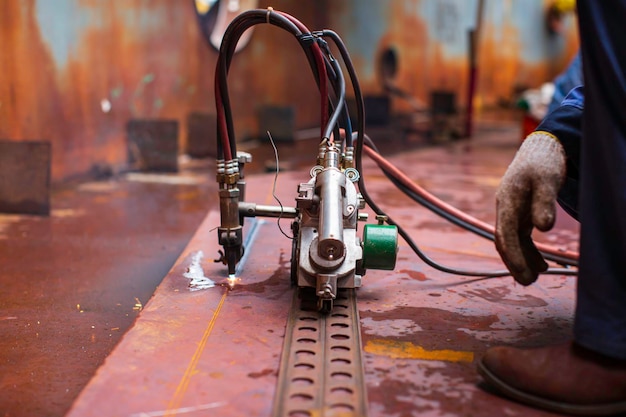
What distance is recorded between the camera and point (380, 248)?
177cm

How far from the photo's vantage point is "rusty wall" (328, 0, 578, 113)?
30.6ft

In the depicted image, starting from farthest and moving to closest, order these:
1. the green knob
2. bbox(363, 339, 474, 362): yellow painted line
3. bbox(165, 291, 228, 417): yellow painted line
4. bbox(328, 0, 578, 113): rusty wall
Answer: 1. bbox(328, 0, 578, 113): rusty wall
2. the green knob
3. bbox(363, 339, 474, 362): yellow painted line
4. bbox(165, 291, 228, 417): yellow painted line

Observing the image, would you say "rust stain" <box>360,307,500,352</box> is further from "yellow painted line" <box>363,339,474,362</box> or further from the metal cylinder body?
the metal cylinder body

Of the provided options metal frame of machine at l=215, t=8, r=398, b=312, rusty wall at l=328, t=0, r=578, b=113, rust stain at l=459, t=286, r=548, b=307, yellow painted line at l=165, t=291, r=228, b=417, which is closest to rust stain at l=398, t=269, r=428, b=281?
rust stain at l=459, t=286, r=548, b=307

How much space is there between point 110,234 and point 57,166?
1.48 meters

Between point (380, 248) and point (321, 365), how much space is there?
48 cm

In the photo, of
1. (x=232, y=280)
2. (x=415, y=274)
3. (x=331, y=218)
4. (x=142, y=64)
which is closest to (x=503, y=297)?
(x=415, y=274)

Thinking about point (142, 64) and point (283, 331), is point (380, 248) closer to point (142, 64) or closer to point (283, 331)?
point (283, 331)

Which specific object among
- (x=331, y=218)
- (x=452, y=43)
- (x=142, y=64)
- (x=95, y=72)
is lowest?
(x=331, y=218)

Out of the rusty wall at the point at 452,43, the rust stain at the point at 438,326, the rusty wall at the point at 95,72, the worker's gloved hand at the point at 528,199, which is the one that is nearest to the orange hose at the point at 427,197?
the rust stain at the point at 438,326

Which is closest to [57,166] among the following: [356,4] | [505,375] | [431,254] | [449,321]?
[431,254]

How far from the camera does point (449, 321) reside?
167 cm

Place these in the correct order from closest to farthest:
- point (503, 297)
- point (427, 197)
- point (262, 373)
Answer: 1. point (262, 373)
2. point (503, 297)
3. point (427, 197)

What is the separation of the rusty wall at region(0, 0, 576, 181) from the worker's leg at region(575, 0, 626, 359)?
11.0 ft
